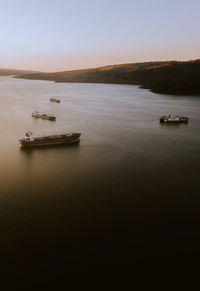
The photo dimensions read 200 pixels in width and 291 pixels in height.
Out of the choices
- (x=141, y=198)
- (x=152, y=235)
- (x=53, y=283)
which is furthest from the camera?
(x=141, y=198)

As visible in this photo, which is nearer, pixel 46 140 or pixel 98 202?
pixel 98 202

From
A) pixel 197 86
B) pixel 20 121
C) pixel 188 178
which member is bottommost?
pixel 188 178

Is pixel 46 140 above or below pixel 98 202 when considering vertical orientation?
above

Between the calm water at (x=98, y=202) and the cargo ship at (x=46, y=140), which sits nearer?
the calm water at (x=98, y=202)

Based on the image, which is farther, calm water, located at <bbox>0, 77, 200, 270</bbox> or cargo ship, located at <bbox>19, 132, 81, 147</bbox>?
cargo ship, located at <bbox>19, 132, 81, 147</bbox>

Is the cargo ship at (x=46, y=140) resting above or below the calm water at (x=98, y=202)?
above

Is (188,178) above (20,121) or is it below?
below

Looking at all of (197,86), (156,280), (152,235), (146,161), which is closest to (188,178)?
(146,161)

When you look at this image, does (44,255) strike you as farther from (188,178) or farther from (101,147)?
(101,147)

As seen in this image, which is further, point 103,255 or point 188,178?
point 188,178

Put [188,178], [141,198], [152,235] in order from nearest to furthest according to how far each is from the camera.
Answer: [152,235]
[141,198]
[188,178]

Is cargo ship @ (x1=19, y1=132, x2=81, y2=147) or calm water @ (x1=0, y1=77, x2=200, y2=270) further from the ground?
cargo ship @ (x1=19, y1=132, x2=81, y2=147)
